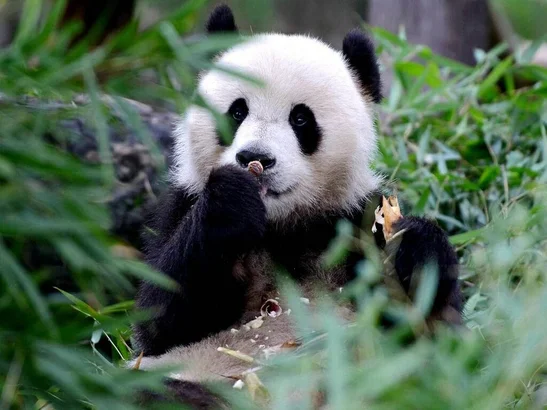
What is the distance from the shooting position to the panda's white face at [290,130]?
9.96 feet

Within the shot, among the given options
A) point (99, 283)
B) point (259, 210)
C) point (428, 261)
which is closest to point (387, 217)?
point (428, 261)

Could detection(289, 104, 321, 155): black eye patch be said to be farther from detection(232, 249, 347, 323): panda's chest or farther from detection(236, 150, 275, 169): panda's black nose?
detection(232, 249, 347, 323): panda's chest

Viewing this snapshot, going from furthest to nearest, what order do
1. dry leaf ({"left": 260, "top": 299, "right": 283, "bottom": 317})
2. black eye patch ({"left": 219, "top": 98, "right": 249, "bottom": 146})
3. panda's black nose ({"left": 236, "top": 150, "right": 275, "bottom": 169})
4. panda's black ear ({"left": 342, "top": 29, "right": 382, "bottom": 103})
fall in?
panda's black ear ({"left": 342, "top": 29, "right": 382, "bottom": 103})
black eye patch ({"left": 219, "top": 98, "right": 249, "bottom": 146})
dry leaf ({"left": 260, "top": 299, "right": 283, "bottom": 317})
panda's black nose ({"left": 236, "top": 150, "right": 275, "bottom": 169})

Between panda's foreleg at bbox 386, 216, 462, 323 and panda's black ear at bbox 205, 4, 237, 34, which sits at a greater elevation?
panda's black ear at bbox 205, 4, 237, 34

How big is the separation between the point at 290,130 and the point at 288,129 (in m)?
0.01

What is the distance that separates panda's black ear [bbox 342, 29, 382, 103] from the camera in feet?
11.7

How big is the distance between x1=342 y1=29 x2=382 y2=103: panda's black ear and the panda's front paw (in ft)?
3.03

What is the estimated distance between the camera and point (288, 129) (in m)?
3.10

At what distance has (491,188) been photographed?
174 inches

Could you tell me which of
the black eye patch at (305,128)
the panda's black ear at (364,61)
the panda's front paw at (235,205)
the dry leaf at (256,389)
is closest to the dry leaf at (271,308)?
the panda's front paw at (235,205)

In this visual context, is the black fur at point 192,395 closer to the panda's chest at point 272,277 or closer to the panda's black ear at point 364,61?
the panda's chest at point 272,277

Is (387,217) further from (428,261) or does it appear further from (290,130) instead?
(290,130)

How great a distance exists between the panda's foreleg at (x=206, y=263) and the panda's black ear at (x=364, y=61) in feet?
3.03

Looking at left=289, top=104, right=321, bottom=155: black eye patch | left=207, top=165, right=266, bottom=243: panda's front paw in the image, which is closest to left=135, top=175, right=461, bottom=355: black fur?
left=207, top=165, right=266, bottom=243: panda's front paw
